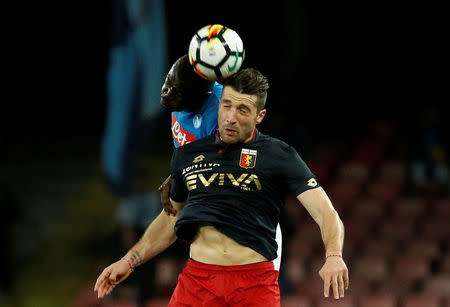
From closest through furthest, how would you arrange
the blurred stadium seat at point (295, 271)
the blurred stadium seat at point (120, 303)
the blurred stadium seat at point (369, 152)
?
1. the blurred stadium seat at point (120, 303)
2. the blurred stadium seat at point (295, 271)
3. the blurred stadium seat at point (369, 152)

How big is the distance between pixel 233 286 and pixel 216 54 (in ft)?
3.22

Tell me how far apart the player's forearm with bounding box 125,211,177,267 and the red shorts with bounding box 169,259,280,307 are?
11.0 inches

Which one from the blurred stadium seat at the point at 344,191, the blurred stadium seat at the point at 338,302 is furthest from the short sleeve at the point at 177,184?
the blurred stadium seat at the point at 344,191

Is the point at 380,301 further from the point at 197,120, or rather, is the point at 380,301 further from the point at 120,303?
the point at 197,120

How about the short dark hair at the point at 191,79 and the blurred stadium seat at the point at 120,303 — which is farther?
the blurred stadium seat at the point at 120,303

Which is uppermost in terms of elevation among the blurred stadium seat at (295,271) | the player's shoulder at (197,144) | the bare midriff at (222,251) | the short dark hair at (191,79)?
the short dark hair at (191,79)

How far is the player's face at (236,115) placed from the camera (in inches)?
120

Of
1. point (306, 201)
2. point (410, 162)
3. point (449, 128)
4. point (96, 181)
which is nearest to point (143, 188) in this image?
point (96, 181)

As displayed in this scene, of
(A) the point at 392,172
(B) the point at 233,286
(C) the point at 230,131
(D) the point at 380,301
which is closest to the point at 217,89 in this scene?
(C) the point at 230,131

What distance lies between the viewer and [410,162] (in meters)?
8.14

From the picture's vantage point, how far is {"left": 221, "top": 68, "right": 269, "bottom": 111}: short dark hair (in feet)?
10.0

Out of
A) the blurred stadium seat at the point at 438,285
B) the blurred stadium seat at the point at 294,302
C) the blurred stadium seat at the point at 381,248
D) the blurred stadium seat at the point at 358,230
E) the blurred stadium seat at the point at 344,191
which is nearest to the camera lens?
the blurred stadium seat at the point at 294,302

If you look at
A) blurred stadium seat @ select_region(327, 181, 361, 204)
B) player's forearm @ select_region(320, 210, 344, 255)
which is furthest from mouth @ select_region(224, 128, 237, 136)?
blurred stadium seat @ select_region(327, 181, 361, 204)

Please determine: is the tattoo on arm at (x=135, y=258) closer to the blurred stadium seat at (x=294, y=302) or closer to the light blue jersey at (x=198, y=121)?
the light blue jersey at (x=198, y=121)
